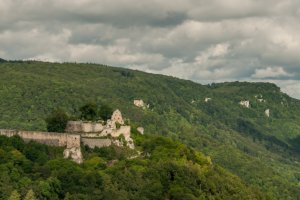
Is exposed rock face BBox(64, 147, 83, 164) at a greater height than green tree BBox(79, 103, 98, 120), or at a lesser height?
lesser

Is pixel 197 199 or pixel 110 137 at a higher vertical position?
pixel 110 137

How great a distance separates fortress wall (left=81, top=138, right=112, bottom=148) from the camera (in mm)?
117188

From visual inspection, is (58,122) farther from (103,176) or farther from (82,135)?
(103,176)

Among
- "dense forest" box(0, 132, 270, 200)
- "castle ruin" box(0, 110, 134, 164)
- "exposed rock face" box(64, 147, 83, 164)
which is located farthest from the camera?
"castle ruin" box(0, 110, 134, 164)

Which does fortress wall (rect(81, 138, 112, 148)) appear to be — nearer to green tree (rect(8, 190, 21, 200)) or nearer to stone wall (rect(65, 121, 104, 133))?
stone wall (rect(65, 121, 104, 133))

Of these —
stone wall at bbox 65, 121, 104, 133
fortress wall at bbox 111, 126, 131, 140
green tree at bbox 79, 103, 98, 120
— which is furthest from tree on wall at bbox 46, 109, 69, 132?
fortress wall at bbox 111, 126, 131, 140

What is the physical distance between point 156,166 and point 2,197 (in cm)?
2837

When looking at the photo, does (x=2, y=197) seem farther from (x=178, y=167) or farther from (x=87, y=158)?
(x=178, y=167)

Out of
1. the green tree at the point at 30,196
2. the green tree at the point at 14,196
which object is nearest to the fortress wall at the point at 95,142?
the green tree at the point at 14,196

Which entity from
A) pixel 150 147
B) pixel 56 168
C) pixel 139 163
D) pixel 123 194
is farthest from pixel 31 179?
pixel 150 147

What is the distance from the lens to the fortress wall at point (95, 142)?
117188 mm

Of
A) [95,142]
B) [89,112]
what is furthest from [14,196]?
[89,112]

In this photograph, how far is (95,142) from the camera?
387 feet

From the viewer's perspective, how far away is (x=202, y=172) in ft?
398
